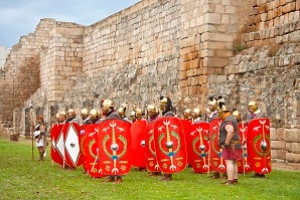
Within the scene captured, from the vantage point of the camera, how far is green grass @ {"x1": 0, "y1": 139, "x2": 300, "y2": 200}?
895 centimetres

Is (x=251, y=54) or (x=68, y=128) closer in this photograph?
(x=68, y=128)

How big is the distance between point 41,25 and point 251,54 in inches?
921

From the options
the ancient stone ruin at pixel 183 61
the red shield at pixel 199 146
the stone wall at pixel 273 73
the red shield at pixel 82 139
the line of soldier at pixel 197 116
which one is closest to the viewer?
the line of soldier at pixel 197 116

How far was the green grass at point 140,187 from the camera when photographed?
29.4 ft

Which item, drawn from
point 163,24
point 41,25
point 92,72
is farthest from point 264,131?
point 41,25

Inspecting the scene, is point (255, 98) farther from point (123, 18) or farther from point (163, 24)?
point (123, 18)

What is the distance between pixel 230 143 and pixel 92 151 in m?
2.84

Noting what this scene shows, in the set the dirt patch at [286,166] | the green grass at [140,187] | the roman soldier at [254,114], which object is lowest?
the green grass at [140,187]

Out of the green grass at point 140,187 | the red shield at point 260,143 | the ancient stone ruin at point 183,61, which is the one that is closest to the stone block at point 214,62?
the ancient stone ruin at point 183,61

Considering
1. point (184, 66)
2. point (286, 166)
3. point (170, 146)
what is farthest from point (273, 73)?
point (170, 146)

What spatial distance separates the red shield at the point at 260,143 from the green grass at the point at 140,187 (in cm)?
25

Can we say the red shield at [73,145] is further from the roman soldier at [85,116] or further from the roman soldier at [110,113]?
the roman soldier at [110,113]

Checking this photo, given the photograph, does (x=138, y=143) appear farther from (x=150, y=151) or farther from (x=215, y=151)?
(x=215, y=151)

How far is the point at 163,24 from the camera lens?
72.2 feet
